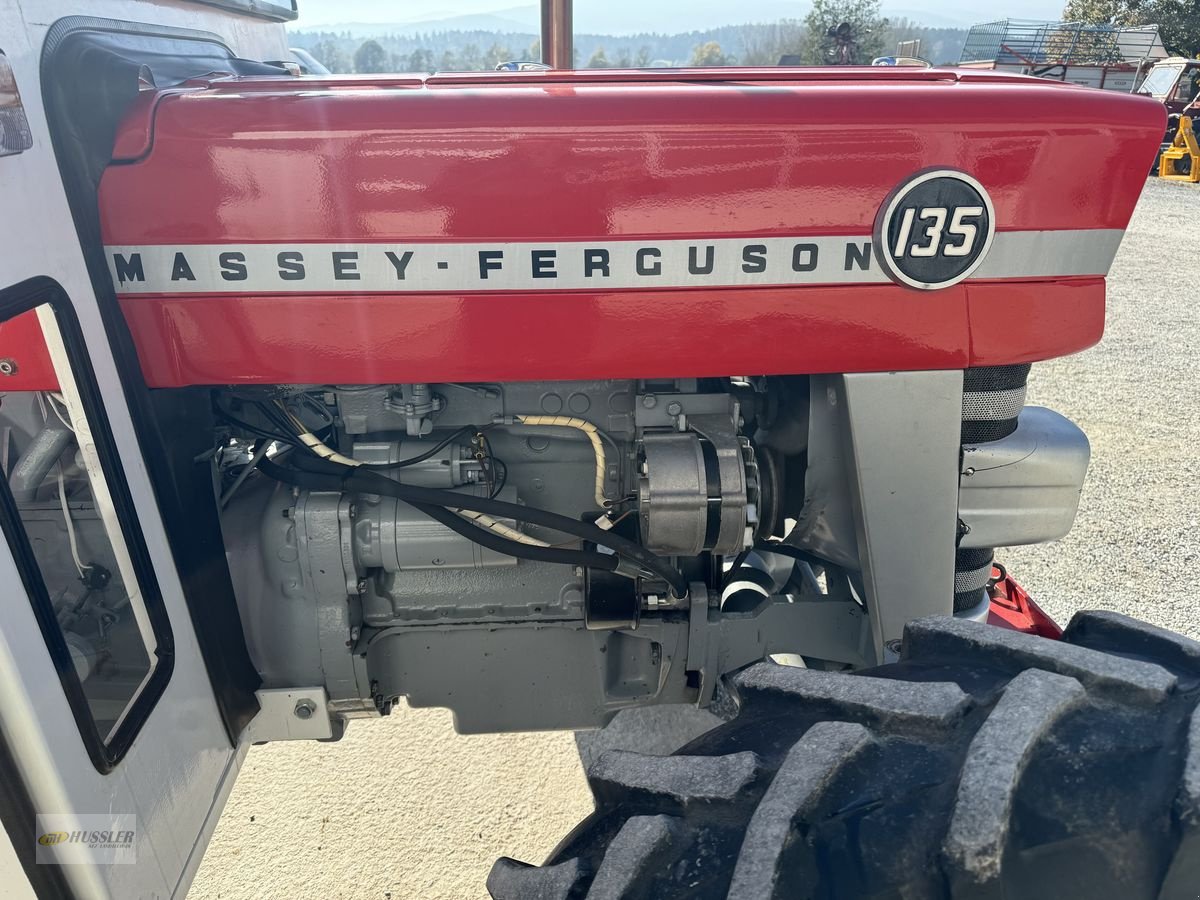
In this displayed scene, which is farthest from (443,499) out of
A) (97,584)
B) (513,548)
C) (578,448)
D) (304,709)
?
(97,584)

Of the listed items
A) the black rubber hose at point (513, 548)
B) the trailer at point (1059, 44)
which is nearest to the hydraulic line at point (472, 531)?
the black rubber hose at point (513, 548)

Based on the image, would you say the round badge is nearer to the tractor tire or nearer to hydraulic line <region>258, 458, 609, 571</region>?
the tractor tire

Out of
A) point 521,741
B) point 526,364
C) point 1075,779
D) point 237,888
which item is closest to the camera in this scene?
point 1075,779

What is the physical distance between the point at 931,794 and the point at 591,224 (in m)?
0.91

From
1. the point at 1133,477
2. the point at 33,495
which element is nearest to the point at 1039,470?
the point at 33,495

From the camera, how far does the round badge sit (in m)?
1.37

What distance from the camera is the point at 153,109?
1.33 metres

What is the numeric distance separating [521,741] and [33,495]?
4.38 feet

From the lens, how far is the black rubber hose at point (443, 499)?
5.22ft

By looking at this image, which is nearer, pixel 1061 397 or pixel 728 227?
pixel 728 227

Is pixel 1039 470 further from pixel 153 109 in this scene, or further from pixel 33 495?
pixel 33 495

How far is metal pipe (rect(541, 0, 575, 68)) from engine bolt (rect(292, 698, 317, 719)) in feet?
7.14

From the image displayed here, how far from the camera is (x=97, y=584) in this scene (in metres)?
1.60

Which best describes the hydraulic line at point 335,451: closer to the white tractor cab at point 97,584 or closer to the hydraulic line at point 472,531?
the hydraulic line at point 472,531
